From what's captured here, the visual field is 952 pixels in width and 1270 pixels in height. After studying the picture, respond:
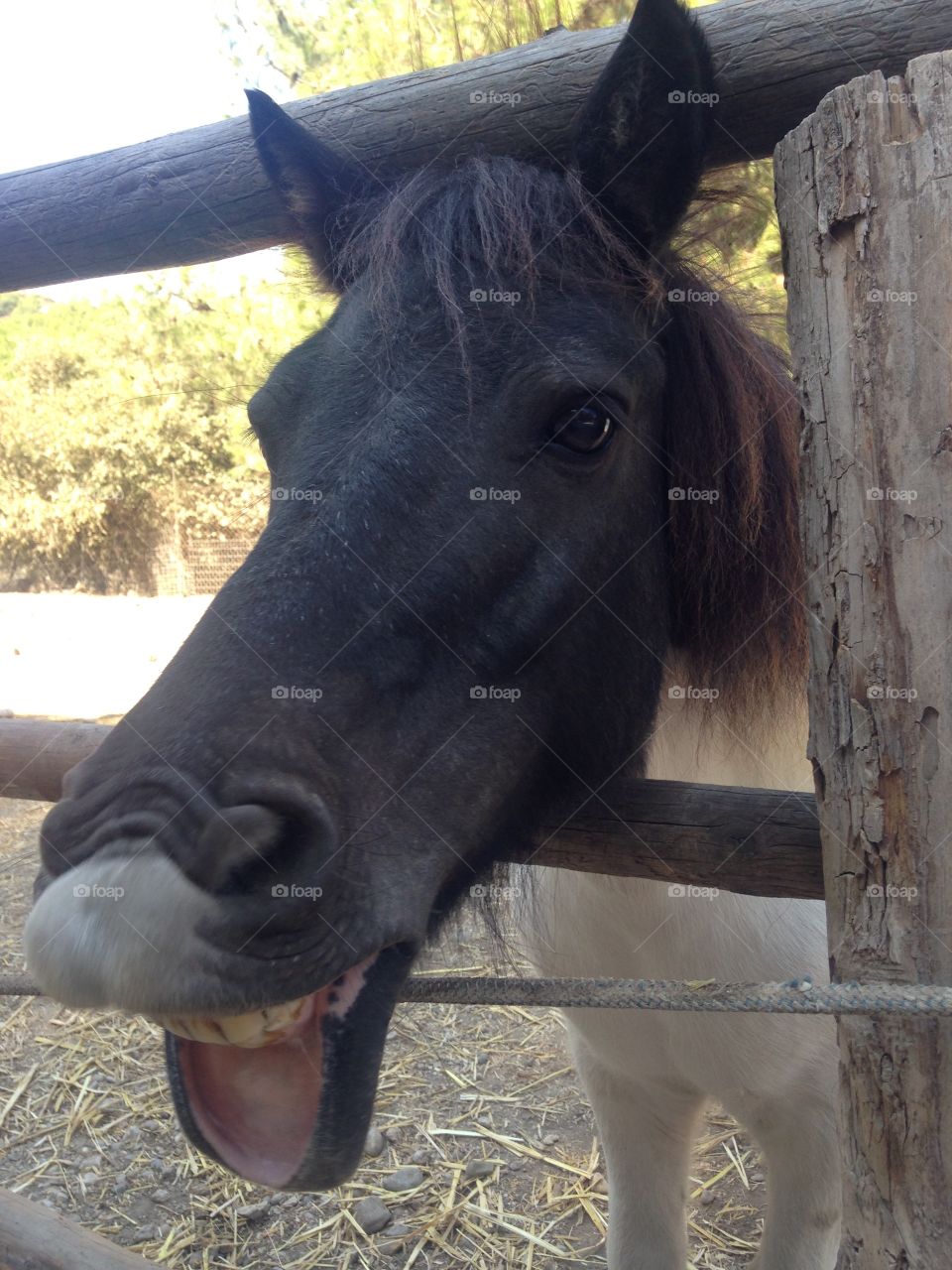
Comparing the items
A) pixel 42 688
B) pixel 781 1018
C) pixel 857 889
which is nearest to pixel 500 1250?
pixel 781 1018

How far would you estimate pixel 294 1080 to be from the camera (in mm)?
1245

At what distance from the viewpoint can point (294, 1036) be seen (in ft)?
4.11

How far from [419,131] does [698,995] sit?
1.82 meters

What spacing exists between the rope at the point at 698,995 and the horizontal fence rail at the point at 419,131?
4.93 feet

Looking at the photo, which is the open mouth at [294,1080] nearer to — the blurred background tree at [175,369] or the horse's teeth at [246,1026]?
the horse's teeth at [246,1026]

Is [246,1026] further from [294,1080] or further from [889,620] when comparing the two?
[889,620]

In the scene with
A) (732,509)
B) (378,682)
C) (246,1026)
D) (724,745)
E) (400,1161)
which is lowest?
(400,1161)

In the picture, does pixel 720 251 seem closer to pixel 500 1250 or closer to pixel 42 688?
pixel 500 1250

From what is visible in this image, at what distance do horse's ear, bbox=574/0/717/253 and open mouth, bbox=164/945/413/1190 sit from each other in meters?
1.36

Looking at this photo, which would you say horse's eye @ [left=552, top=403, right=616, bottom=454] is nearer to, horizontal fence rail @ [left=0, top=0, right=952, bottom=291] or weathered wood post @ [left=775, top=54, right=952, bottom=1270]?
weathered wood post @ [left=775, top=54, right=952, bottom=1270]

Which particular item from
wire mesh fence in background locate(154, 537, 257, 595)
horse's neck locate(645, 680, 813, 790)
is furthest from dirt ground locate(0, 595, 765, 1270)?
wire mesh fence in background locate(154, 537, 257, 595)

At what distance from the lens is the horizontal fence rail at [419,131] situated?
166cm

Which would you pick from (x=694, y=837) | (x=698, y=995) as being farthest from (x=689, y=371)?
(x=698, y=995)

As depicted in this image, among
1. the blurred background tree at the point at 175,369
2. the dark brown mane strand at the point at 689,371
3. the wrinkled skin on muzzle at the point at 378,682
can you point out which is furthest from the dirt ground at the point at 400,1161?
the blurred background tree at the point at 175,369
